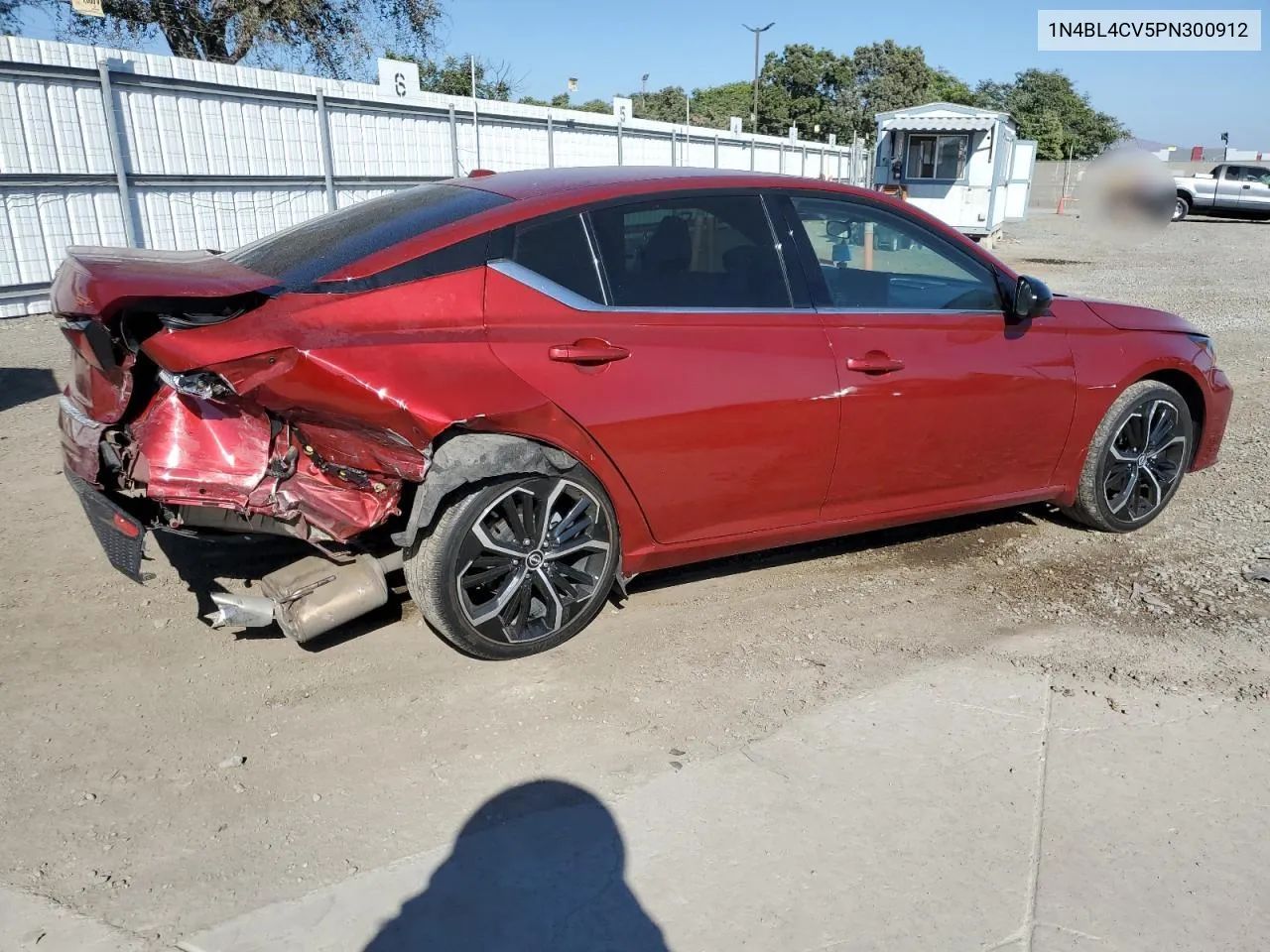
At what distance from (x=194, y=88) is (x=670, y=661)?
10722 mm

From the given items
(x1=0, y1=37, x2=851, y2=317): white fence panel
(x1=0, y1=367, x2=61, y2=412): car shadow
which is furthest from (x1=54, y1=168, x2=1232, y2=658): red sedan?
(x1=0, y1=37, x2=851, y2=317): white fence panel

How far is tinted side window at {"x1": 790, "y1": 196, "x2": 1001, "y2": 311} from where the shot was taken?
4.02 metres

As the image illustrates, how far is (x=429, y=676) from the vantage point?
356 centimetres

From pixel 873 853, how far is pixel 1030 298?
8.39 feet

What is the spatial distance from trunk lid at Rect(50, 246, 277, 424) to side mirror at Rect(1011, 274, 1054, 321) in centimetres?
299

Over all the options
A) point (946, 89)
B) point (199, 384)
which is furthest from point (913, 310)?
point (946, 89)

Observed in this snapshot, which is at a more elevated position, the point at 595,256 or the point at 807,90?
the point at 807,90

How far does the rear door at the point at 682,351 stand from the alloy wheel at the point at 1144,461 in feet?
5.89

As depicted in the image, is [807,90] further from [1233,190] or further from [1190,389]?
[1190,389]

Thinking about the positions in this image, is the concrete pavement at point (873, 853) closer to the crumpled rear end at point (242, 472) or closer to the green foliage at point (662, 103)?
the crumpled rear end at point (242, 472)

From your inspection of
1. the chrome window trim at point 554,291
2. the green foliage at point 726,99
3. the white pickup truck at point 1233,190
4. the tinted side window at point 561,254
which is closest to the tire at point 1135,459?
the chrome window trim at point 554,291

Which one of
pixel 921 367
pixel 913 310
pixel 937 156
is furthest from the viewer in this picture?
pixel 937 156

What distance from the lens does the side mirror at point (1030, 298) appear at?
422cm

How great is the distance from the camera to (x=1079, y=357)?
450 cm
